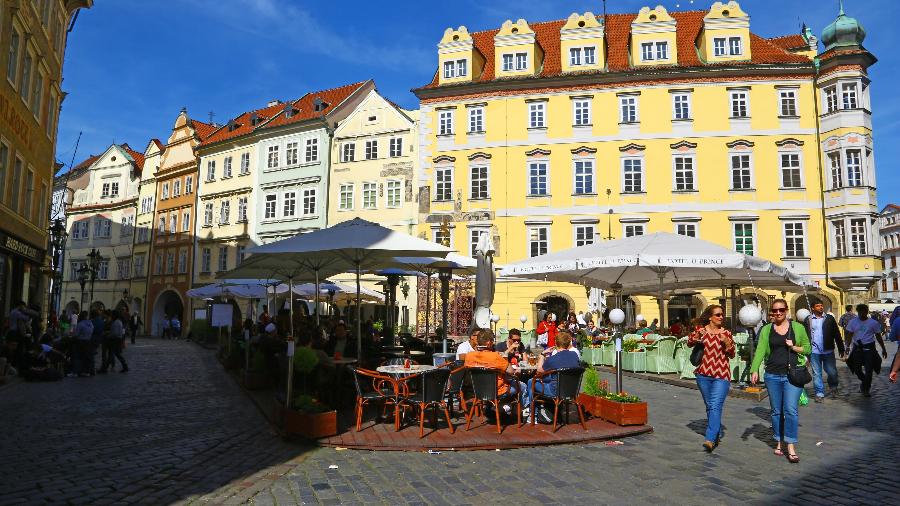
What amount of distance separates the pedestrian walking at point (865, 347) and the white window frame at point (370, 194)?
27.1 metres

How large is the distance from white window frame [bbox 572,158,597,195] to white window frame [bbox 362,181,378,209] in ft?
37.9

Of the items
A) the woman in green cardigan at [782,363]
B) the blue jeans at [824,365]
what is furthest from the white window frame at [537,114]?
the woman in green cardigan at [782,363]

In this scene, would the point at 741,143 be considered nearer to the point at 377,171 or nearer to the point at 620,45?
the point at 620,45

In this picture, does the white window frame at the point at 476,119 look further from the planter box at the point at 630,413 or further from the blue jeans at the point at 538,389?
the planter box at the point at 630,413

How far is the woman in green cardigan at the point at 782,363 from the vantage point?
6.78 meters

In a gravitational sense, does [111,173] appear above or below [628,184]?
above

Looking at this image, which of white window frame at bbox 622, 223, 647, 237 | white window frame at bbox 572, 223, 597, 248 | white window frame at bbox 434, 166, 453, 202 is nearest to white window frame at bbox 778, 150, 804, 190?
white window frame at bbox 622, 223, 647, 237

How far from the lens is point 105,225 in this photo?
175 ft

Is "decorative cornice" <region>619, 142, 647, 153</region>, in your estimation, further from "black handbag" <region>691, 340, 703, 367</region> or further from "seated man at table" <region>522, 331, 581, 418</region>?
"black handbag" <region>691, 340, 703, 367</region>

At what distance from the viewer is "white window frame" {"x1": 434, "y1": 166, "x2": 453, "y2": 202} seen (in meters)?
33.7

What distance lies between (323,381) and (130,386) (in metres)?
6.83

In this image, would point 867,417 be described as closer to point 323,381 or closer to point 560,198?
point 323,381

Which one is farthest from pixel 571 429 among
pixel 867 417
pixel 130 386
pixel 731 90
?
pixel 731 90

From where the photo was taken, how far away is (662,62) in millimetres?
31906
